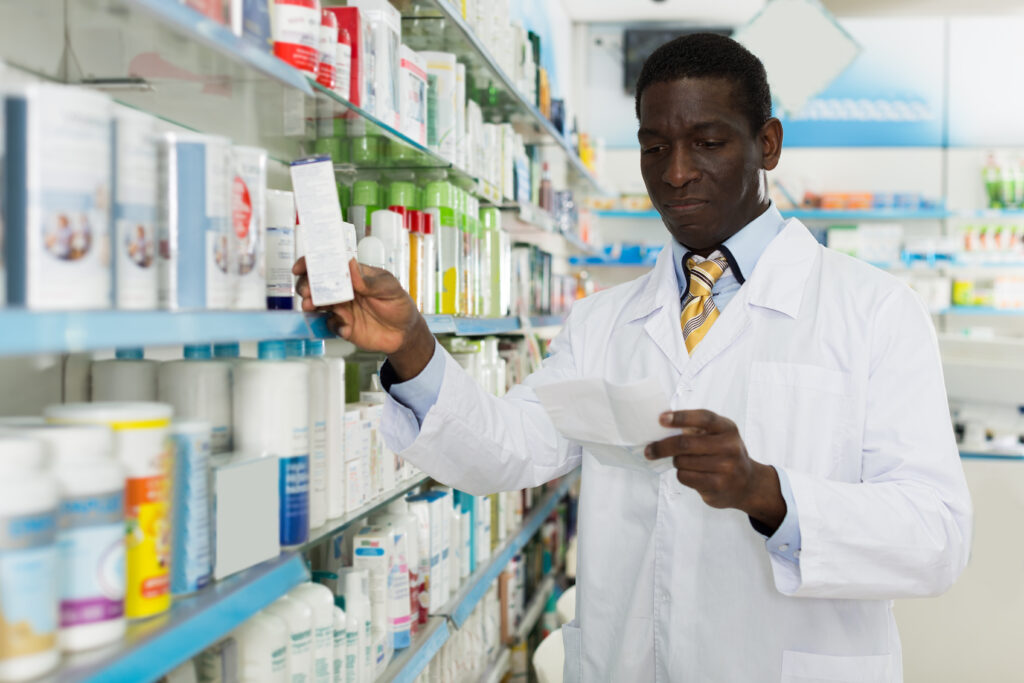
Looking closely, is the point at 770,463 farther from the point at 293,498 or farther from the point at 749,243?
the point at 293,498

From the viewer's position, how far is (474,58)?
2.67 m

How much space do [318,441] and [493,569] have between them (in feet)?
4.87

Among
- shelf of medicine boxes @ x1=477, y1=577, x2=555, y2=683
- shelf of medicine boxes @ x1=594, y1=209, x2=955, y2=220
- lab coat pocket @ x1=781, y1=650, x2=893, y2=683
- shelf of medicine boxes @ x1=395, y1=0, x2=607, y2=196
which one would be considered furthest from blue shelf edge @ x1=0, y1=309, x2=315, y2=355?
shelf of medicine boxes @ x1=594, y1=209, x2=955, y2=220

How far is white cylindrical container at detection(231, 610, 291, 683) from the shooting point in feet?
4.55

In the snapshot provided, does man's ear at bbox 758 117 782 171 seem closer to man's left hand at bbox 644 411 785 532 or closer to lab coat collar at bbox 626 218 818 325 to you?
lab coat collar at bbox 626 218 818 325

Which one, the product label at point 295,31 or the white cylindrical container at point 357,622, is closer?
the product label at point 295,31

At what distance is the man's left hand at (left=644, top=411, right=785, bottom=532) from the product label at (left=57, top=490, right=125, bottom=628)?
2.38ft

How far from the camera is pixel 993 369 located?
3.52m

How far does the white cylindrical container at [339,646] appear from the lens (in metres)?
1.66

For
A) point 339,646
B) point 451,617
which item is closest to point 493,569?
point 451,617

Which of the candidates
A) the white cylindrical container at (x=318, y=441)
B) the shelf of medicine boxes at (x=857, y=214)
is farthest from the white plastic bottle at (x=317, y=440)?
the shelf of medicine boxes at (x=857, y=214)

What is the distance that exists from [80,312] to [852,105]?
27.9ft

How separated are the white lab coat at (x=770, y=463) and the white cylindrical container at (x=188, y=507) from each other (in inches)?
21.8

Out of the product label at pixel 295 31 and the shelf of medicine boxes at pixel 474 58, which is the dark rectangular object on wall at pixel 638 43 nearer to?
the shelf of medicine boxes at pixel 474 58
